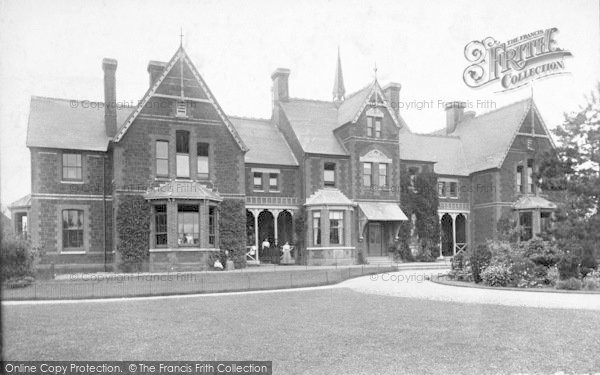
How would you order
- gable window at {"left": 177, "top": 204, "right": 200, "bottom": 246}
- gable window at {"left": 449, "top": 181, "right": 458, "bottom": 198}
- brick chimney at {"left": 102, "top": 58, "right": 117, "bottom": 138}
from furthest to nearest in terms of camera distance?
1. gable window at {"left": 449, "top": 181, "right": 458, "bottom": 198}
2. brick chimney at {"left": 102, "top": 58, "right": 117, "bottom": 138}
3. gable window at {"left": 177, "top": 204, "right": 200, "bottom": 246}

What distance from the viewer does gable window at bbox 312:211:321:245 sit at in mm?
34719

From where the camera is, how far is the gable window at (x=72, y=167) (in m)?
29.8

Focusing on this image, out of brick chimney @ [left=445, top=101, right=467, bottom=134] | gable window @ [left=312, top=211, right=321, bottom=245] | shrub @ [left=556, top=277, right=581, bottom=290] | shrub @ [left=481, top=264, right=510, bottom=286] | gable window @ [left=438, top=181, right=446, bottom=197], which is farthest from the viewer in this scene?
brick chimney @ [left=445, top=101, right=467, bottom=134]

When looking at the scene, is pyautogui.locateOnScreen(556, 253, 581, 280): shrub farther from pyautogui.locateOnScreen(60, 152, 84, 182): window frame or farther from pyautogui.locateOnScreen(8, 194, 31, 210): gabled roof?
pyautogui.locateOnScreen(8, 194, 31, 210): gabled roof

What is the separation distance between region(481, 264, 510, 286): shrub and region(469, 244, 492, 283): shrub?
516 millimetres

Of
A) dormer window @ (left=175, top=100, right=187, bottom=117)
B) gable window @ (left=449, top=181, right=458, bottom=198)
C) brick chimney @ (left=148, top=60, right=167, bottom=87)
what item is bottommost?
gable window @ (left=449, top=181, right=458, bottom=198)

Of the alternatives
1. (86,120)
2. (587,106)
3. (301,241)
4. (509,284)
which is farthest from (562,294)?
(86,120)

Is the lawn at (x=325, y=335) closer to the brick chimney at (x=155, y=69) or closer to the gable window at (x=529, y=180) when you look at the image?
the brick chimney at (x=155, y=69)

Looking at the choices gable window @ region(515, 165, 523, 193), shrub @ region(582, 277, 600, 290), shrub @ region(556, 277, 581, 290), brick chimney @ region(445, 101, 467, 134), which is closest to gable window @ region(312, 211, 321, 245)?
gable window @ region(515, 165, 523, 193)

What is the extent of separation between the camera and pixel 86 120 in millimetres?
31781

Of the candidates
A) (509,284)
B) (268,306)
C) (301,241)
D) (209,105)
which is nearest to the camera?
(268,306)

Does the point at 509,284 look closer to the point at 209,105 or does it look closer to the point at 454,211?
the point at 209,105

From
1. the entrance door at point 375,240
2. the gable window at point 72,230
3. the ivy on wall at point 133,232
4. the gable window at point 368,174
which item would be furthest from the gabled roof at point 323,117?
the gable window at point 72,230

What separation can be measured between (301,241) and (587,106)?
A: 20472mm
